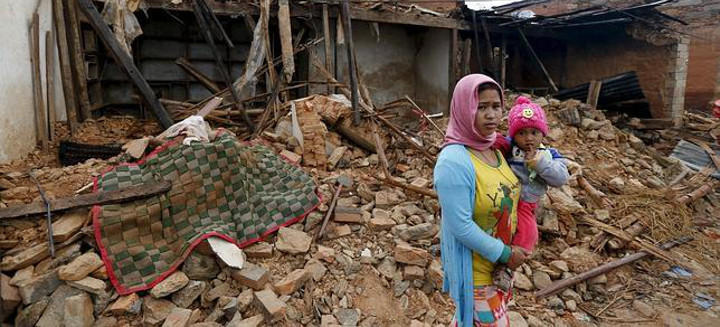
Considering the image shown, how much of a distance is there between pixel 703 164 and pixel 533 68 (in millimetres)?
5353

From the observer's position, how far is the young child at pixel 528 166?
73.4 inches

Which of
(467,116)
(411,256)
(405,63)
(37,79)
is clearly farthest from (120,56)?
(405,63)

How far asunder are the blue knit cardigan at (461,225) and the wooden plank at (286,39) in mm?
5536

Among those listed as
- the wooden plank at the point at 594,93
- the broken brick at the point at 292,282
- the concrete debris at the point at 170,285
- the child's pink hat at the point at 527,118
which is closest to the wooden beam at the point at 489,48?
the wooden plank at the point at 594,93

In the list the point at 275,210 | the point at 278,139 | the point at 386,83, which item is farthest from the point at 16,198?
the point at 386,83

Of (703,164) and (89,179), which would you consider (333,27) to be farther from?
(703,164)

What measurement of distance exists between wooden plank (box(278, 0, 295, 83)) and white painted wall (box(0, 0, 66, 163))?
3356mm

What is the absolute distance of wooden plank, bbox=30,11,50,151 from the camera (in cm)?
508

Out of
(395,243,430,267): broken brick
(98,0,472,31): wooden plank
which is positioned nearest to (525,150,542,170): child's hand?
(395,243,430,267): broken brick

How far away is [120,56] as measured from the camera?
5359mm

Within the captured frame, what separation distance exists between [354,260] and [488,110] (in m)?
2.57

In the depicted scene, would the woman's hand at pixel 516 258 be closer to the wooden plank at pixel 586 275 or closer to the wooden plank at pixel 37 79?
the wooden plank at pixel 586 275

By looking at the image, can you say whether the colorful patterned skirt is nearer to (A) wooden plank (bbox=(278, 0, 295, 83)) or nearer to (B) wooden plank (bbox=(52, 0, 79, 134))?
(A) wooden plank (bbox=(278, 0, 295, 83))

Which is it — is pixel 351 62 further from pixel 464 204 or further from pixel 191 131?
pixel 464 204
